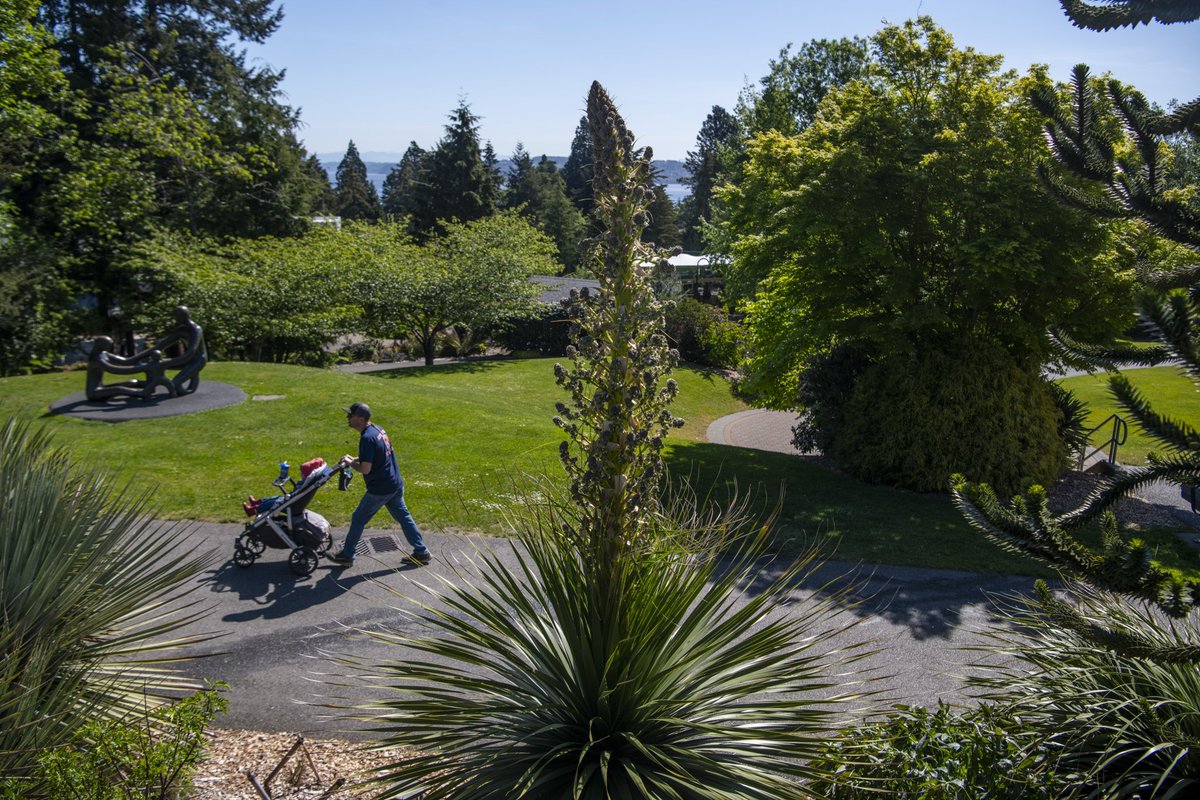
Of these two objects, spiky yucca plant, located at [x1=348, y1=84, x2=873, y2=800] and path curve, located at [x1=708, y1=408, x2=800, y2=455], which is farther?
path curve, located at [x1=708, y1=408, x2=800, y2=455]

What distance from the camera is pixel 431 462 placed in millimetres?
12398

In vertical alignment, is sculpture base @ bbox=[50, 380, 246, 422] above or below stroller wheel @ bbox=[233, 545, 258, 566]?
above

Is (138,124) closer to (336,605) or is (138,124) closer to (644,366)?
(336,605)

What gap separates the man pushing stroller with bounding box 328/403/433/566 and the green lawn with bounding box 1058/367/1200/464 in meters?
14.2

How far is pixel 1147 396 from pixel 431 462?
18.2 meters

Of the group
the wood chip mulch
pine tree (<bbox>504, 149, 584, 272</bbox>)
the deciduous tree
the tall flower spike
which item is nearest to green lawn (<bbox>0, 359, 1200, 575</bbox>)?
the deciduous tree

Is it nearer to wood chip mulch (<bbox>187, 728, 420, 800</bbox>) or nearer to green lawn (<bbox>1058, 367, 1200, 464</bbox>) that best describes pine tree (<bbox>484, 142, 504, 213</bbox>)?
green lawn (<bbox>1058, 367, 1200, 464</bbox>)

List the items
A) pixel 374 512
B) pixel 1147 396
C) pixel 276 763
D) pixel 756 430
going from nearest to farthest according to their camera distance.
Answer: pixel 276 763 < pixel 374 512 < pixel 1147 396 < pixel 756 430

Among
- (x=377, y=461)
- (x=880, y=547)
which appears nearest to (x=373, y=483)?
(x=377, y=461)

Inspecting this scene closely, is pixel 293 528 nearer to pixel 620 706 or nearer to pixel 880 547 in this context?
pixel 620 706

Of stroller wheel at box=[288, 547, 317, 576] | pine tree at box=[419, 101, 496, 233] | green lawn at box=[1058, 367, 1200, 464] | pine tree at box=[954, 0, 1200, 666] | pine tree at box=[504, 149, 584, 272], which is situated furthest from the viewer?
pine tree at box=[504, 149, 584, 272]

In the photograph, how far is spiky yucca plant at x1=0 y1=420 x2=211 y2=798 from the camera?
375cm

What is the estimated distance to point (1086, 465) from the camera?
15781mm

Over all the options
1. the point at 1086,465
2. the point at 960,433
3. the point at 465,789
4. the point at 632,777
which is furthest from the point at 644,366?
the point at 1086,465
